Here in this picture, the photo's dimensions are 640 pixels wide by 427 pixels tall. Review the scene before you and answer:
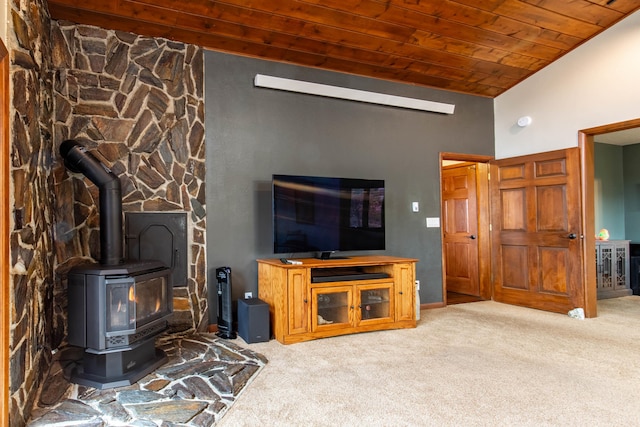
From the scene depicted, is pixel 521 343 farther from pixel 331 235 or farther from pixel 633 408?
pixel 331 235

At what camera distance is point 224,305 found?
12.4 feet

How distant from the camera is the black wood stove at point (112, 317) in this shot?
2.67 m

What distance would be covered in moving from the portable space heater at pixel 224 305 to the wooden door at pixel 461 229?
10.2ft

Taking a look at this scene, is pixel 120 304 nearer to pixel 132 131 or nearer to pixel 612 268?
pixel 132 131

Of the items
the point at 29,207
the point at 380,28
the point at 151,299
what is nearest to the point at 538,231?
the point at 380,28

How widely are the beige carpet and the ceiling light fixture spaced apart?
2434 millimetres

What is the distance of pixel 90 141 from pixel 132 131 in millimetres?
341

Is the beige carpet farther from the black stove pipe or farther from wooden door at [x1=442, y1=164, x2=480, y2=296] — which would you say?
wooden door at [x1=442, y1=164, x2=480, y2=296]

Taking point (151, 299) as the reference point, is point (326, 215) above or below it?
above

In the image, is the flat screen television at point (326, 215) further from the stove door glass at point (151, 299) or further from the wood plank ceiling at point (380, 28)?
the wood plank ceiling at point (380, 28)

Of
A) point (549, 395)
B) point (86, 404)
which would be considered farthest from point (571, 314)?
point (86, 404)

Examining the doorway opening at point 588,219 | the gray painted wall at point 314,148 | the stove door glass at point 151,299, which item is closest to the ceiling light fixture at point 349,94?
the gray painted wall at point 314,148

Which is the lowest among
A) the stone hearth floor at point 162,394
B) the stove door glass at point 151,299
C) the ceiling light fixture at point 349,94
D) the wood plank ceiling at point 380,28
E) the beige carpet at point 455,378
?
the beige carpet at point 455,378

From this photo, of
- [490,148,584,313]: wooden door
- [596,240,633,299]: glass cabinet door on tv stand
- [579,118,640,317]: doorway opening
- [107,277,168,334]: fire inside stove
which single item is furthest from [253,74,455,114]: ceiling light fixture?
[596,240,633,299]: glass cabinet door on tv stand
